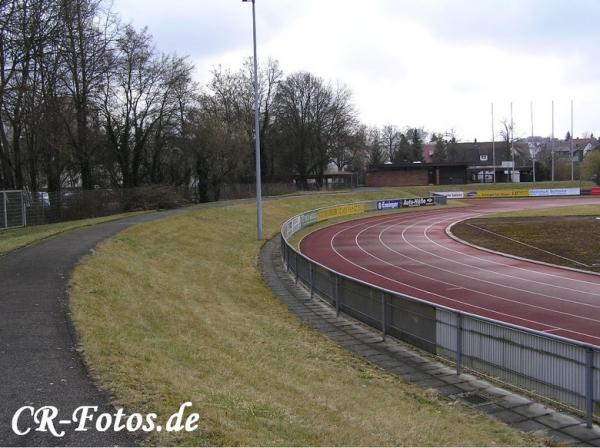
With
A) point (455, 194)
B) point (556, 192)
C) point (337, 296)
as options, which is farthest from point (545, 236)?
point (556, 192)

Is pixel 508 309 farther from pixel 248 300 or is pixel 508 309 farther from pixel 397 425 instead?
pixel 397 425

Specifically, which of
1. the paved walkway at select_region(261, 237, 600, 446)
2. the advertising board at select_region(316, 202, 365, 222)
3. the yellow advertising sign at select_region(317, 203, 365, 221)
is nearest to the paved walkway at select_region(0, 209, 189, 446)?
the paved walkway at select_region(261, 237, 600, 446)

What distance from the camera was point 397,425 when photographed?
717 cm

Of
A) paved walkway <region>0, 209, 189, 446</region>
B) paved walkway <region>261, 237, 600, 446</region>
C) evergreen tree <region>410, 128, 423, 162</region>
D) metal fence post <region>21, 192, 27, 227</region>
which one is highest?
evergreen tree <region>410, 128, 423, 162</region>

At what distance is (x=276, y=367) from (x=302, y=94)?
81842mm

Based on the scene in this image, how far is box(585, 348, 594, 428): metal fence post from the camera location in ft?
27.0

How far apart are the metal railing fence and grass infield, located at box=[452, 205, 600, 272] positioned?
15.7 meters

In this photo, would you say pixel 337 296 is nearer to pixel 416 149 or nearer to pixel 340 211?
pixel 340 211

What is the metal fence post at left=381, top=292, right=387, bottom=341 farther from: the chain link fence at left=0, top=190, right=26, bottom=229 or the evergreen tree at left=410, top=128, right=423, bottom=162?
the evergreen tree at left=410, top=128, right=423, bottom=162

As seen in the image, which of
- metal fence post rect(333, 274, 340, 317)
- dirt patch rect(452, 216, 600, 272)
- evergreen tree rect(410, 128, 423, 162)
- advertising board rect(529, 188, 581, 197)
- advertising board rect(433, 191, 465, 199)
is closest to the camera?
metal fence post rect(333, 274, 340, 317)

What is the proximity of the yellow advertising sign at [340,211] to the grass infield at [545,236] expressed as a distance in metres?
11.9

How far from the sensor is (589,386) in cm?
823

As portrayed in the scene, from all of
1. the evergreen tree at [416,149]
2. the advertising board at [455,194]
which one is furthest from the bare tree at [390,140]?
the advertising board at [455,194]

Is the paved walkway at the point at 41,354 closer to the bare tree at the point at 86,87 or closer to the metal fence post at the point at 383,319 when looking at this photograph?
the metal fence post at the point at 383,319
